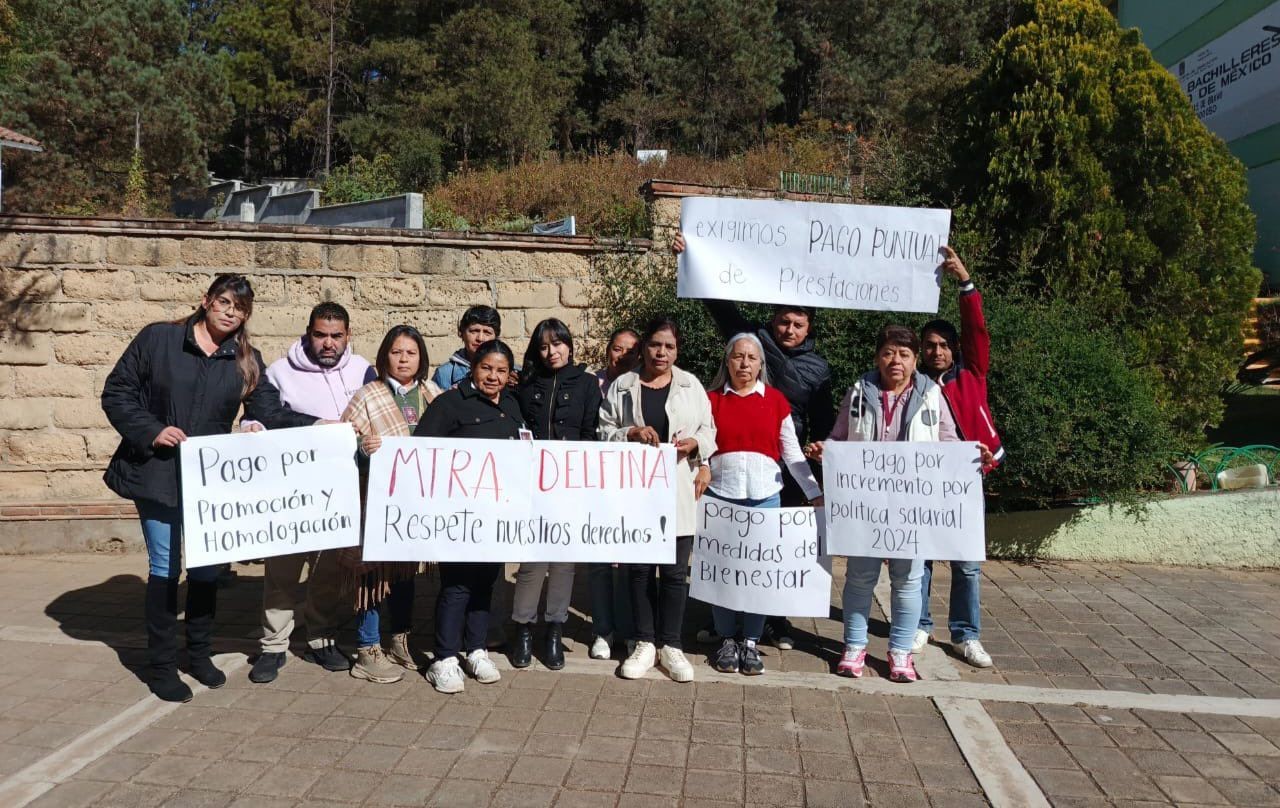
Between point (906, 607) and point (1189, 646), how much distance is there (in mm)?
1937

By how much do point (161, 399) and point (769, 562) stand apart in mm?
2998

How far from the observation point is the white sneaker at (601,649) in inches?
197

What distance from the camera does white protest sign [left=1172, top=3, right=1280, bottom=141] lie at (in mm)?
13180

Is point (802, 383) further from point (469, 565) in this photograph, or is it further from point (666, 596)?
point (469, 565)

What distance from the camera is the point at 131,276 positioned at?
7137mm

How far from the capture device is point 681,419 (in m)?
4.64

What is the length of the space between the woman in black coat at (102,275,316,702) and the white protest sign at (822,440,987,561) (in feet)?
9.64

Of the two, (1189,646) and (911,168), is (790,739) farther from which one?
(911,168)

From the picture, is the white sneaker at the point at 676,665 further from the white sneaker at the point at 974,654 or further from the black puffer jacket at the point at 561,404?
the white sneaker at the point at 974,654

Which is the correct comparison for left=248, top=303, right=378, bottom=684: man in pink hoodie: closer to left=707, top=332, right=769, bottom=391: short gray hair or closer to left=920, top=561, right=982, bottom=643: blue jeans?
left=707, top=332, right=769, bottom=391: short gray hair

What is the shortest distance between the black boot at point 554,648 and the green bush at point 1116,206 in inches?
185

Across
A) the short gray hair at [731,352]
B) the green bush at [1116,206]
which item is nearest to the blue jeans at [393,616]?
the short gray hair at [731,352]

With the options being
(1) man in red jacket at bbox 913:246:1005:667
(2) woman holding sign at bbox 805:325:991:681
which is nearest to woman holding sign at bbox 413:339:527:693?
(2) woman holding sign at bbox 805:325:991:681

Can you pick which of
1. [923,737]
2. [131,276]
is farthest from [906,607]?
[131,276]
